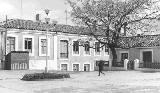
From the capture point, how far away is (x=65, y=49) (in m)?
41.2

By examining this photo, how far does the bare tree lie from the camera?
105 ft

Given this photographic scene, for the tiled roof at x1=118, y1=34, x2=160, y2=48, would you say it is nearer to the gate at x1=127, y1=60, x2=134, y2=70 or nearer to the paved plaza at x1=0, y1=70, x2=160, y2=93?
the gate at x1=127, y1=60, x2=134, y2=70

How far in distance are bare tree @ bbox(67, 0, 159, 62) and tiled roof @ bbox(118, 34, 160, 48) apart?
2.90 meters

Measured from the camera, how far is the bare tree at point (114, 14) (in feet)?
105

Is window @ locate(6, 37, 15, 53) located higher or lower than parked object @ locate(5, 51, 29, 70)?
higher

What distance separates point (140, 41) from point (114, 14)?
6549mm

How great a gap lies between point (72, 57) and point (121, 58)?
677 cm

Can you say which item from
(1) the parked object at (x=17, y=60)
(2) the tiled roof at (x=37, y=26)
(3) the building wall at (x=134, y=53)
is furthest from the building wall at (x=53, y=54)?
(3) the building wall at (x=134, y=53)

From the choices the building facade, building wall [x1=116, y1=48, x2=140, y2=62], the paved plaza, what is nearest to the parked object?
the building facade

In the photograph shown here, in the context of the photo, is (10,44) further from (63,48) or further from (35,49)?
(63,48)

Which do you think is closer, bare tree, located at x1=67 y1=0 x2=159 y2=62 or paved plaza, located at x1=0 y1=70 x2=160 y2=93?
paved plaza, located at x1=0 y1=70 x2=160 y2=93

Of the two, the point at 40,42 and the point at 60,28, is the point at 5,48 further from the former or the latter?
the point at 60,28

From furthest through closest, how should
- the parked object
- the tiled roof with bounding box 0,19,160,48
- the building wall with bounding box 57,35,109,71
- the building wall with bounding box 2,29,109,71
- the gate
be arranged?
the building wall with bounding box 57,35,109,71
the building wall with bounding box 2,29,109,71
the tiled roof with bounding box 0,19,160,48
the gate
the parked object

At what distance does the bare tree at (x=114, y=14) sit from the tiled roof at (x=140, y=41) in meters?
2.90
